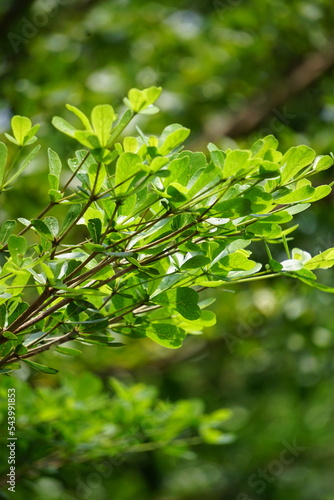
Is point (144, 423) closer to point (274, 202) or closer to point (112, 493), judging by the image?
point (274, 202)

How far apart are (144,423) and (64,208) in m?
0.74

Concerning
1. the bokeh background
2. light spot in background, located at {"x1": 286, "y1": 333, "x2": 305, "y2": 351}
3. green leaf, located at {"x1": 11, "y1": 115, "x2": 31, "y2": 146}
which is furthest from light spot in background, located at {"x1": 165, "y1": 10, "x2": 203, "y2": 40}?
green leaf, located at {"x1": 11, "y1": 115, "x2": 31, "y2": 146}

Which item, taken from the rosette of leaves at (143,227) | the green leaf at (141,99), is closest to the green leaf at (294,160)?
the rosette of leaves at (143,227)

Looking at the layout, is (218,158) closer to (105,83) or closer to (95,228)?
(95,228)

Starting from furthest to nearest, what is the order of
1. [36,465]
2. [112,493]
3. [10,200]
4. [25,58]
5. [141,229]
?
[112,493] < [25,58] < [10,200] < [36,465] < [141,229]

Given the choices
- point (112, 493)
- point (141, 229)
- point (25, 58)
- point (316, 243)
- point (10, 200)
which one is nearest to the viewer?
point (141, 229)

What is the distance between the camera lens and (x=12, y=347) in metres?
0.57

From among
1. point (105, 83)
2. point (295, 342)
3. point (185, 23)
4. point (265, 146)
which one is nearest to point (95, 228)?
point (265, 146)

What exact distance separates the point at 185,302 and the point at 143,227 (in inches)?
3.1

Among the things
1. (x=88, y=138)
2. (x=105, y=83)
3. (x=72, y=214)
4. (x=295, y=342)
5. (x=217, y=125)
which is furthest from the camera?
(x=217, y=125)

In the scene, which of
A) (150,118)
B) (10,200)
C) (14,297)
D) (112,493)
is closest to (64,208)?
(10,200)

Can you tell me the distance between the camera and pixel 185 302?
556mm

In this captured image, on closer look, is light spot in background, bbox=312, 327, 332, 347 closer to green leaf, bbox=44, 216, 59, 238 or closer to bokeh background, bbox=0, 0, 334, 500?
bokeh background, bbox=0, 0, 334, 500

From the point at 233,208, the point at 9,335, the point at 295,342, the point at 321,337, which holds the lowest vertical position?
the point at 295,342
